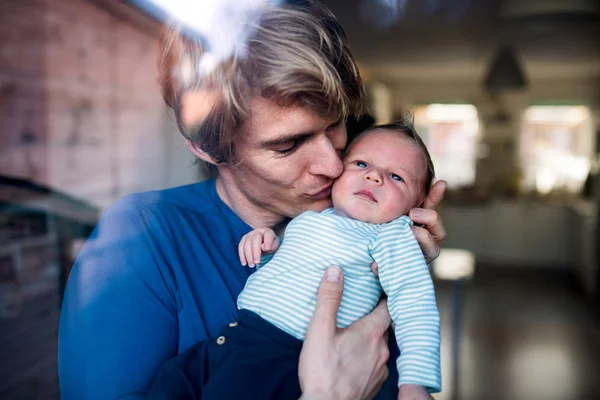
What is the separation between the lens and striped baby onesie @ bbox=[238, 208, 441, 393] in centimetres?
63

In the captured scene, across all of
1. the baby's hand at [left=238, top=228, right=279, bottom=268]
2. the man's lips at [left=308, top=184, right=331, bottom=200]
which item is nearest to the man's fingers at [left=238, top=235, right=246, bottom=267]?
the baby's hand at [left=238, top=228, right=279, bottom=268]

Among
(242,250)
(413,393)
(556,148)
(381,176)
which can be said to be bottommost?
(556,148)

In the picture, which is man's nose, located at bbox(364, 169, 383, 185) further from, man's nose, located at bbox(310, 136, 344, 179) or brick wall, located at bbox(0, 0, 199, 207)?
brick wall, located at bbox(0, 0, 199, 207)

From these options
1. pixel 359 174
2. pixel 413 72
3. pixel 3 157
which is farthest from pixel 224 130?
pixel 413 72

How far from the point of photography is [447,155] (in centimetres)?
114

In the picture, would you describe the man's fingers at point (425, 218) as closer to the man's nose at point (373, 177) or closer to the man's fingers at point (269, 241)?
the man's nose at point (373, 177)

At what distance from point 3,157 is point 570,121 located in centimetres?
729

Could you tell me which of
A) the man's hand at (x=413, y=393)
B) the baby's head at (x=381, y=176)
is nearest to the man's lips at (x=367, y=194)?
the baby's head at (x=381, y=176)

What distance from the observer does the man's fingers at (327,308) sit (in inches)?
23.9

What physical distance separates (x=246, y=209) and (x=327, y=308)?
0.68 feet

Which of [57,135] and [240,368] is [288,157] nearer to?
[240,368]

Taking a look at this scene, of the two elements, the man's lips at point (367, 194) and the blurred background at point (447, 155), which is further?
the blurred background at point (447, 155)

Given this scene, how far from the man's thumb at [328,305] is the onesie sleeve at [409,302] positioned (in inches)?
2.6

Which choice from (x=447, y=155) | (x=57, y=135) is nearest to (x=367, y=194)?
(x=447, y=155)
